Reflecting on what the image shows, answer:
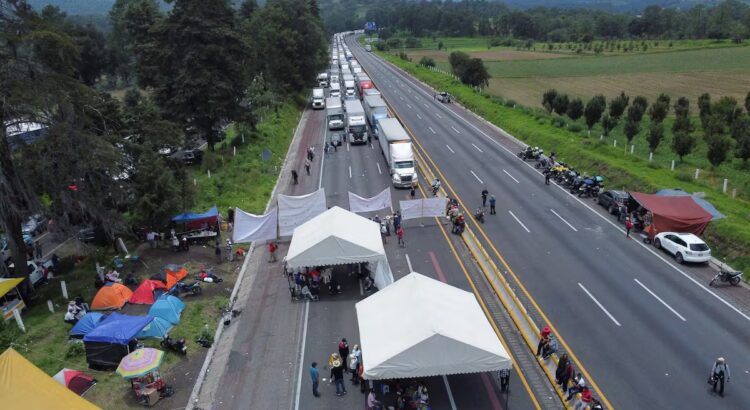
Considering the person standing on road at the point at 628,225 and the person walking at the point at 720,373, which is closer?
the person walking at the point at 720,373

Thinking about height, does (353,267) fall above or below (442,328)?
below

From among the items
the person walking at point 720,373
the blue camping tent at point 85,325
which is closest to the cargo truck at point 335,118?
the blue camping tent at point 85,325

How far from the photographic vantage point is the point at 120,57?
111 metres

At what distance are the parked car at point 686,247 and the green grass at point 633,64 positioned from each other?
3479 inches

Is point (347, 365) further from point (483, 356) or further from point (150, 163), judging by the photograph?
point (150, 163)

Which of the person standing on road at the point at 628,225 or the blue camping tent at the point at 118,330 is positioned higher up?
the blue camping tent at the point at 118,330

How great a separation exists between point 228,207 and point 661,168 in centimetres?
3225

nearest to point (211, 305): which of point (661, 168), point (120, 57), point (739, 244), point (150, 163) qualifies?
point (150, 163)

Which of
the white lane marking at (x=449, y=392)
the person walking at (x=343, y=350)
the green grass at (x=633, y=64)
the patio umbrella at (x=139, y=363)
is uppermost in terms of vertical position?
the green grass at (x=633, y=64)

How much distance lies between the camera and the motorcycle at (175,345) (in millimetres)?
21391

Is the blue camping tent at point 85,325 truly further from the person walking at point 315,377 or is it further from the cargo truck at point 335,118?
the cargo truck at point 335,118

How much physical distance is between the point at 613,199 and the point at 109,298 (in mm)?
29536

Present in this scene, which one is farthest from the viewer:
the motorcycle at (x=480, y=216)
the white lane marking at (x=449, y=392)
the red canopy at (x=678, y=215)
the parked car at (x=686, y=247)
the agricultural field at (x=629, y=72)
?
the agricultural field at (x=629, y=72)

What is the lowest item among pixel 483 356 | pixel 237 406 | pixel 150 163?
pixel 237 406
